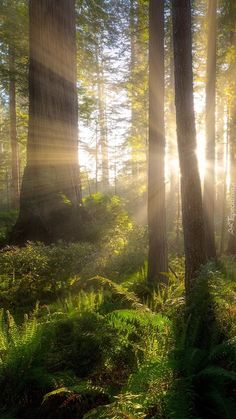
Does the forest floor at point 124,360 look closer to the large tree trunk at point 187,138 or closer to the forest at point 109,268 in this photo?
the forest at point 109,268

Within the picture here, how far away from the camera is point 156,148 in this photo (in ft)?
25.5

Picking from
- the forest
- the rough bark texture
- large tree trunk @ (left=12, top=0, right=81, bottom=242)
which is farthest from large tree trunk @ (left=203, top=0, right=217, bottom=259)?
large tree trunk @ (left=12, top=0, right=81, bottom=242)

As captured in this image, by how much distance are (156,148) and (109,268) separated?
3.06 meters

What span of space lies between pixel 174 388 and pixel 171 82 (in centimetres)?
2308

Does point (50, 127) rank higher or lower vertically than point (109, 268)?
higher

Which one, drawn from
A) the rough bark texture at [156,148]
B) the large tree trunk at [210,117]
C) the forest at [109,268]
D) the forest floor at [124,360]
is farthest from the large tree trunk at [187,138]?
the large tree trunk at [210,117]

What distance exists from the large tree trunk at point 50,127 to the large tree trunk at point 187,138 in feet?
17.6

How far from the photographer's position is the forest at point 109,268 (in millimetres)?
3479

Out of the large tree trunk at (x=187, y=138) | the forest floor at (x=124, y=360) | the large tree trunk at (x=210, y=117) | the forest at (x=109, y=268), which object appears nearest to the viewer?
the forest floor at (x=124, y=360)

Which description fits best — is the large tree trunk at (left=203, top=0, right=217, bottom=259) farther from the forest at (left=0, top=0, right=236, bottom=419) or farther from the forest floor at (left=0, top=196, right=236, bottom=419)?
the forest floor at (left=0, top=196, right=236, bottom=419)

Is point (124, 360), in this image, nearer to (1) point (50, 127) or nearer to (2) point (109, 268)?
(2) point (109, 268)

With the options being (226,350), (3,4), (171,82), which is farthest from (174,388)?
(171,82)

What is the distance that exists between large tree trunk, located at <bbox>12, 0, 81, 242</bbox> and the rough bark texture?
129 inches

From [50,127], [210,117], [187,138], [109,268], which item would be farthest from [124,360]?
[210,117]
